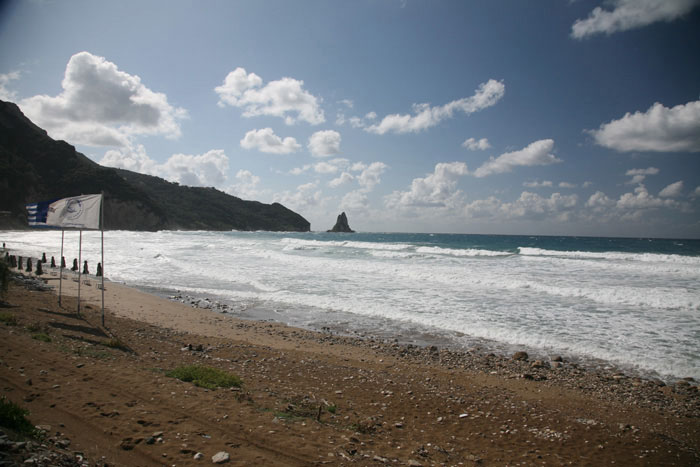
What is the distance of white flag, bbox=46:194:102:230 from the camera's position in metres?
9.09

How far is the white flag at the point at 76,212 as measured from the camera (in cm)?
909

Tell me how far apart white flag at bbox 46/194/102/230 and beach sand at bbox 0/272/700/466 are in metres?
2.67

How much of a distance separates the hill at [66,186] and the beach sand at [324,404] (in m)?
71.4

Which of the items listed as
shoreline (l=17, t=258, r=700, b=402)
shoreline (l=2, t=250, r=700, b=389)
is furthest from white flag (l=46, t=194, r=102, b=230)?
shoreline (l=2, t=250, r=700, b=389)

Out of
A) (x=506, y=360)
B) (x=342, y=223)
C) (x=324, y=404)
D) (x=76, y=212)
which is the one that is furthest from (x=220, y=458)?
(x=342, y=223)

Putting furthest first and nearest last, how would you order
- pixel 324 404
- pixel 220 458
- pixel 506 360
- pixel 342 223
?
1. pixel 342 223
2. pixel 506 360
3. pixel 324 404
4. pixel 220 458

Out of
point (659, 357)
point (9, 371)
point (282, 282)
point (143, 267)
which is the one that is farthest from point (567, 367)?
point (143, 267)

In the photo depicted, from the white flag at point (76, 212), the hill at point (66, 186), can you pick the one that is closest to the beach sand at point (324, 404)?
the white flag at point (76, 212)

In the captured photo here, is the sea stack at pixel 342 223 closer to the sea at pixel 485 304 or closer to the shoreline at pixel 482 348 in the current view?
the sea at pixel 485 304

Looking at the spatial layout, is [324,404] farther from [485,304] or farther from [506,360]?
[485,304]

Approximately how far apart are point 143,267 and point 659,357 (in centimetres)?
3165

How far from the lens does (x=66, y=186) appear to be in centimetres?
8700

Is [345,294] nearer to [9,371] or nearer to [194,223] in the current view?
[9,371]

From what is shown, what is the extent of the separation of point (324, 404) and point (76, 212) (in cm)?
865
